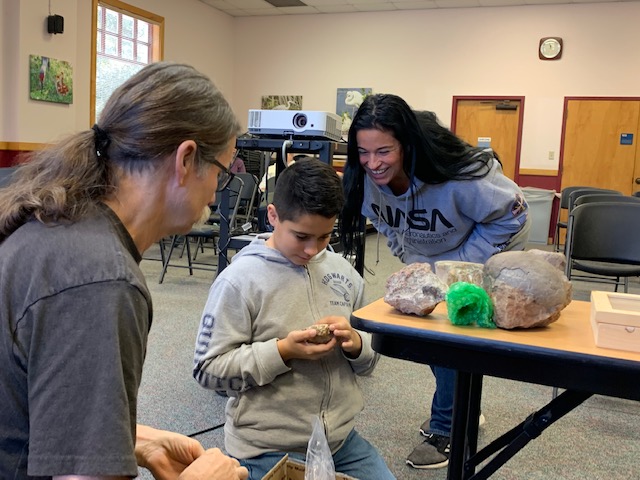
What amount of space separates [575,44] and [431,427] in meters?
6.81

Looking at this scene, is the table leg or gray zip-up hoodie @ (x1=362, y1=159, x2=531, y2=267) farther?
gray zip-up hoodie @ (x1=362, y1=159, x2=531, y2=267)

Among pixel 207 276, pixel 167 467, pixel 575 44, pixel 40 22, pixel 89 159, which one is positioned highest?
pixel 575 44

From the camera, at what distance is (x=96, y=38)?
6441 mm

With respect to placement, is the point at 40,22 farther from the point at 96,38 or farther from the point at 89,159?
the point at 89,159

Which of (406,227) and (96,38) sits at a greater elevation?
(96,38)

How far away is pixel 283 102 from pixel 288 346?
802cm

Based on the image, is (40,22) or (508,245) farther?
(40,22)

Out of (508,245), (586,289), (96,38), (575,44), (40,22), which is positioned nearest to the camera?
(508,245)

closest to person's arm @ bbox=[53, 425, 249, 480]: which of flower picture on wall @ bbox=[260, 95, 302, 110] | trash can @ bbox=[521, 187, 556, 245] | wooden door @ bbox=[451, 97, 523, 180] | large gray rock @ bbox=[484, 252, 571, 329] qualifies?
large gray rock @ bbox=[484, 252, 571, 329]

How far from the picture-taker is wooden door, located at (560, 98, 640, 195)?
752 centimetres

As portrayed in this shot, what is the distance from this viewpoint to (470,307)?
3.52ft

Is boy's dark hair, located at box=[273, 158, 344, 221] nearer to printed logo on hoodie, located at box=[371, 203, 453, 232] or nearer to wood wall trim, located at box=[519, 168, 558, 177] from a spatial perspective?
printed logo on hoodie, located at box=[371, 203, 453, 232]

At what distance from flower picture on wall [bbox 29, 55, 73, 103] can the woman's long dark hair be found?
4569 millimetres

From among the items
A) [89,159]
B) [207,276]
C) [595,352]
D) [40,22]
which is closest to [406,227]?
[595,352]
